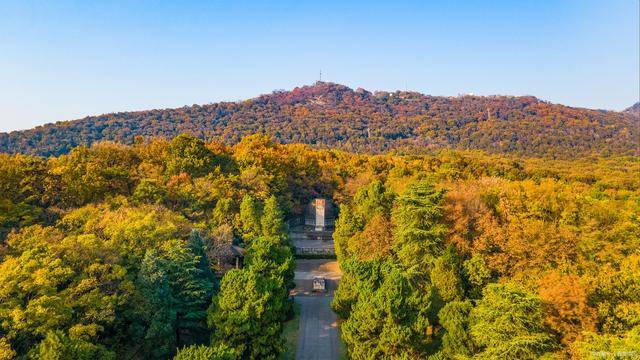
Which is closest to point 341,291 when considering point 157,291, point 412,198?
point 412,198

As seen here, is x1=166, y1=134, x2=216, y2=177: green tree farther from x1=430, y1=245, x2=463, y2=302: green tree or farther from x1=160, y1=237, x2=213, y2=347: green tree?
x1=430, y1=245, x2=463, y2=302: green tree

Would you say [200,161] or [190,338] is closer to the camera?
[190,338]

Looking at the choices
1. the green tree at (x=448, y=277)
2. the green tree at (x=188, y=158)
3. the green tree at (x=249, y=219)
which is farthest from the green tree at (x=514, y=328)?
the green tree at (x=188, y=158)

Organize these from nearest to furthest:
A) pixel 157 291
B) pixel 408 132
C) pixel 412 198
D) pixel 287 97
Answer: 1. pixel 157 291
2. pixel 412 198
3. pixel 408 132
4. pixel 287 97

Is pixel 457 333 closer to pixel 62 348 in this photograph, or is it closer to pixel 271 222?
pixel 62 348

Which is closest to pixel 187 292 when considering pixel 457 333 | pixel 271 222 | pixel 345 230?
pixel 271 222

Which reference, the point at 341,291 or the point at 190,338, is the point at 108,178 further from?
the point at 341,291

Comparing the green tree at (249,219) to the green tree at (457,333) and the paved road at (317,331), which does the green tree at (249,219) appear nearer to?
the paved road at (317,331)
